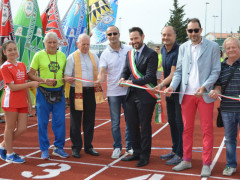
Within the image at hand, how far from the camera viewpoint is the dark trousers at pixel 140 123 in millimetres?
4906

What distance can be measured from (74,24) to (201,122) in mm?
8255

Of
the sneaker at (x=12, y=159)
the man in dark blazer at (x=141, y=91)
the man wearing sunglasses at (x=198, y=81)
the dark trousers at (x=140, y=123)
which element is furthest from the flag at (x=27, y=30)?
the man wearing sunglasses at (x=198, y=81)

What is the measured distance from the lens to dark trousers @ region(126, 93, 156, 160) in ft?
16.1

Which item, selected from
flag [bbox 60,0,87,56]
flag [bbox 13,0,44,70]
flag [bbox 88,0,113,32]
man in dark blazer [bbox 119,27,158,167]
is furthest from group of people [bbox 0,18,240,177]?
flag [bbox 88,0,113,32]

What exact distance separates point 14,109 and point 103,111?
20.8 feet

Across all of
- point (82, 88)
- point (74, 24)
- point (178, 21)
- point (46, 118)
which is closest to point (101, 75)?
point (82, 88)

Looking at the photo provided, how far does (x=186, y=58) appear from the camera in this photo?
448cm

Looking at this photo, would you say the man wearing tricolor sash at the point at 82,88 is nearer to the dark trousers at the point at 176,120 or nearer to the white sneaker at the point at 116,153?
the white sneaker at the point at 116,153

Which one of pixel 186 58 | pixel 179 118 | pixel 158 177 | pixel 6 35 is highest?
pixel 6 35

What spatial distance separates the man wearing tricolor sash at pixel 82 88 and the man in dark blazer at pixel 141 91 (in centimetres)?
71

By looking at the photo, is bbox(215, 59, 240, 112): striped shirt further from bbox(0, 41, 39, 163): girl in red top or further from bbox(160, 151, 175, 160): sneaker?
bbox(0, 41, 39, 163): girl in red top

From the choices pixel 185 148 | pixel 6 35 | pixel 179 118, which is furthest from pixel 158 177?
pixel 6 35

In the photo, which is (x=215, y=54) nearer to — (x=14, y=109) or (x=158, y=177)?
(x=158, y=177)

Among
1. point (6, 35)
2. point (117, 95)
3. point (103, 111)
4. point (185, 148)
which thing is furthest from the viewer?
point (103, 111)
